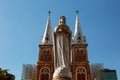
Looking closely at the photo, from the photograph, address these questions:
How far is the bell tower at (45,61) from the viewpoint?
35.8m

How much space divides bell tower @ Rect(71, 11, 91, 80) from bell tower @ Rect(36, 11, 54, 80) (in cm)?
429

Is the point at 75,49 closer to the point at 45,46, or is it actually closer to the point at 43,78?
the point at 45,46

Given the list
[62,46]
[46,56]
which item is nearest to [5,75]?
[62,46]

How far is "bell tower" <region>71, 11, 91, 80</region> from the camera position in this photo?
3559 centimetres

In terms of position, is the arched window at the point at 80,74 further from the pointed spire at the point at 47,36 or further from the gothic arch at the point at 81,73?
the pointed spire at the point at 47,36

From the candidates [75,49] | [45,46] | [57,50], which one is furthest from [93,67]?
[57,50]

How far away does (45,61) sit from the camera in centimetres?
3697

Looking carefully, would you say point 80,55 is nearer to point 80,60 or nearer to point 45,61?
point 80,60

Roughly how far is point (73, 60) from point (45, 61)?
5340 millimetres

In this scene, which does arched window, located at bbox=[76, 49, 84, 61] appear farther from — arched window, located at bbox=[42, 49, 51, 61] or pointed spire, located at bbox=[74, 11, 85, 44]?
arched window, located at bbox=[42, 49, 51, 61]

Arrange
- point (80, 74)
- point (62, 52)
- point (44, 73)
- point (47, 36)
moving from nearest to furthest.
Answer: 1. point (62, 52)
2. point (80, 74)
3. point (44, 73)
4. point (47, 36)

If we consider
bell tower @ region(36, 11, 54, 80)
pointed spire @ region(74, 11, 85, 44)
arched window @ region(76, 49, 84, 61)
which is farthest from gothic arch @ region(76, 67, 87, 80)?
pointed spire @ region(74, 11, 85, 44)

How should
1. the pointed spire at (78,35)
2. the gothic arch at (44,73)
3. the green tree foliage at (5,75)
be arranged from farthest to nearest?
the pointed spire at (78,35)
the gothic arch at (44,73)
the green tree foliage at (5,75)

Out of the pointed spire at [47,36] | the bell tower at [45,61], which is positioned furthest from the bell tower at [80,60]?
the pointed spire at [47,36]
